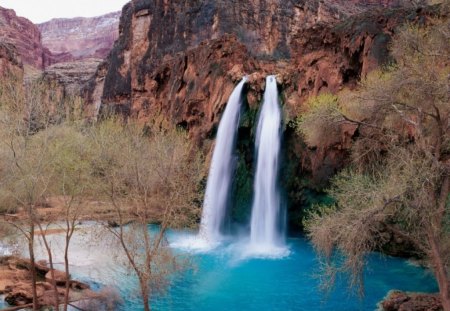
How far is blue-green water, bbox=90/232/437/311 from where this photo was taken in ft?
40.9

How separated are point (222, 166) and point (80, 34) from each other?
6393 inches

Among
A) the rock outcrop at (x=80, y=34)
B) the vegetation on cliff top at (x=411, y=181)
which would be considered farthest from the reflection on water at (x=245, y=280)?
the rock outcrop at (x=80, y=34)

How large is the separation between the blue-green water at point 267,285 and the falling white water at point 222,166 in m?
5.07

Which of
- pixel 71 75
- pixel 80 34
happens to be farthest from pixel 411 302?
pixel 80 34

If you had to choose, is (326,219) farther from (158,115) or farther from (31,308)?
(158,115)

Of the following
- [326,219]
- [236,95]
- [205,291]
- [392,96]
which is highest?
[236,95]

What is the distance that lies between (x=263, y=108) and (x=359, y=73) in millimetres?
5726

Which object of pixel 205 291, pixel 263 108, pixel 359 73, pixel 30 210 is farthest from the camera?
pixel 263 108

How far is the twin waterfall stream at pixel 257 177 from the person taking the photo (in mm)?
21812

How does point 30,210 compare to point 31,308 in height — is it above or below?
above

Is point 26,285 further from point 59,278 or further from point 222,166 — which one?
point 222,166

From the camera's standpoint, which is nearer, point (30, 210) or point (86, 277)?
point (30, 210)

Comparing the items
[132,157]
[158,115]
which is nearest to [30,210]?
[132,157]

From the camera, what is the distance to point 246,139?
2423 cm
